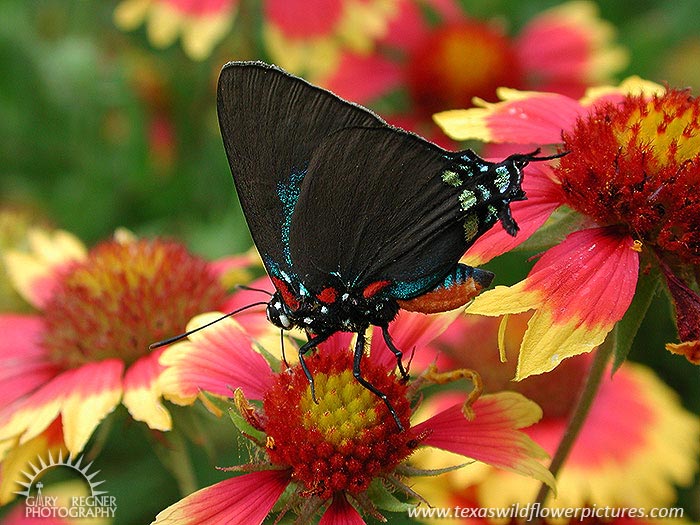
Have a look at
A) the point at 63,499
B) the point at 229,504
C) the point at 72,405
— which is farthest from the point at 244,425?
the point at 63,499

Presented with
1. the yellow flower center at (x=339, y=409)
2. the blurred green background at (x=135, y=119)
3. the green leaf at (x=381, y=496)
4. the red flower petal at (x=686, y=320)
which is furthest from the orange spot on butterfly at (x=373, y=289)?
the blurred green background at (x=135, y=119)

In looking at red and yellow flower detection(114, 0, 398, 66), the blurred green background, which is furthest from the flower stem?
red and yellow flower detection(114, 0, 398, 66)

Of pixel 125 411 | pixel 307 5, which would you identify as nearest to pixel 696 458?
pixel 125 411

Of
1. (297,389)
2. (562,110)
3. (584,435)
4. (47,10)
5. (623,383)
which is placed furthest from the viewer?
(47,10)

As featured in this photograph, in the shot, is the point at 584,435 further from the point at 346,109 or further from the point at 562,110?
the point at 346,109

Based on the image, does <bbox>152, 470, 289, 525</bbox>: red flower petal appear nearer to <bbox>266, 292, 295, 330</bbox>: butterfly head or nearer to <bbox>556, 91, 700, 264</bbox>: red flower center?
<bbox>266, 292, 295, 330</bbox>: butterfly head

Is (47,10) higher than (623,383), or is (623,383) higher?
(47,10)
